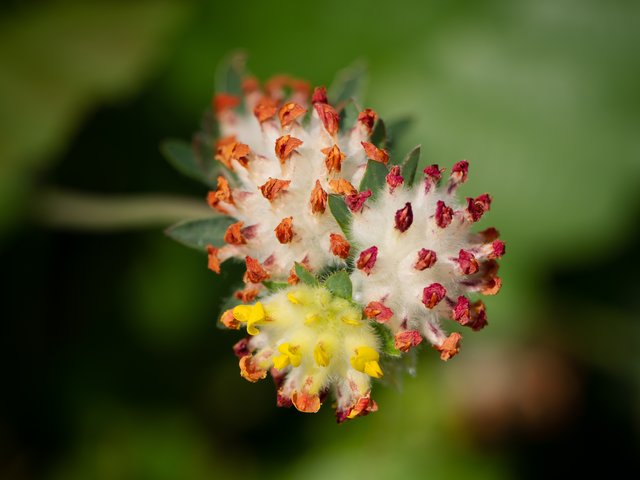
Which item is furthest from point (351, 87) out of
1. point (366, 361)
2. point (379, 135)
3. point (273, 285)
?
point (366, 361)

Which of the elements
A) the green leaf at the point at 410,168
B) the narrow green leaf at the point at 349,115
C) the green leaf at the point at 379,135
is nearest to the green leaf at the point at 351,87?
the narrow green leaf at the point at 349,115

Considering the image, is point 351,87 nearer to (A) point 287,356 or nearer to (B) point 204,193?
(A) point 287,356

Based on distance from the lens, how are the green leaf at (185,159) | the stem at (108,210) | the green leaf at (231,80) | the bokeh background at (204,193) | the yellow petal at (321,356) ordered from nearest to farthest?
the yellow petal at (321,356)
the green leaf at (185,159)
the green leaf at (231,80)
the stem at (108,210)
the bokeh background at (204,193)

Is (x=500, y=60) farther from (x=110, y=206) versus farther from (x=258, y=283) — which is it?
(x=258, y=283)

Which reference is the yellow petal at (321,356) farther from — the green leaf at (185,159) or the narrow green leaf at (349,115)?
the green leaf at (185,159)

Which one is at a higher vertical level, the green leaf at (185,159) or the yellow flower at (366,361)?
the green leaf at (185,159)

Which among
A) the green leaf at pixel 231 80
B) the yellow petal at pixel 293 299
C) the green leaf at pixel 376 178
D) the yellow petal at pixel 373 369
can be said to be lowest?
the yellow petal at pixel 373 369
